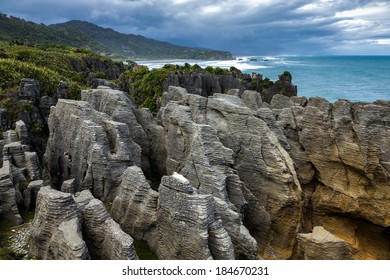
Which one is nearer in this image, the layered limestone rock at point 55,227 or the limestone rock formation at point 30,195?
the layered limestone rock at point 55,227

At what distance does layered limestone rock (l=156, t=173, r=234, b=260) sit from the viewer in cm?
1335

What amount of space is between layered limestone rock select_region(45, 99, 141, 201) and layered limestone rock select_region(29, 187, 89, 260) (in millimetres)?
5021

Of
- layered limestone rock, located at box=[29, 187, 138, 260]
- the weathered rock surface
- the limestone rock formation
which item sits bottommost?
the limestone rock formation

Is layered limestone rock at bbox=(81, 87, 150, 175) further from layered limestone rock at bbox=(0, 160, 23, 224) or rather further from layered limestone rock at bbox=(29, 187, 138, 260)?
layered limestone rock at bbox=(29, 187, 138, 260)

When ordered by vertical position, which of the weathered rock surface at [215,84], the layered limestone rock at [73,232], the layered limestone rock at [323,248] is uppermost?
the weathered rock surface at [215,84]

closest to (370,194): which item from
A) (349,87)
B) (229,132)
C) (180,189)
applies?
(229,132)

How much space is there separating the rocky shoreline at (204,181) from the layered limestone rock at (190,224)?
5cm

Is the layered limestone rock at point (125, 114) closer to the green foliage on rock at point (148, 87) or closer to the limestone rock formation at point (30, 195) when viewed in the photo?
the limestone rock formation at point (30, 195)

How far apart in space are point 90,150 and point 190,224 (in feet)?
30.8

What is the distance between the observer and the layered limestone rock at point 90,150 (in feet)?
63.8

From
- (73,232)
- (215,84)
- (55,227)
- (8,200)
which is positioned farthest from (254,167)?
(215,84)

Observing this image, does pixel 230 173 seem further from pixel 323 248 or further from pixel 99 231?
pixel 99 231

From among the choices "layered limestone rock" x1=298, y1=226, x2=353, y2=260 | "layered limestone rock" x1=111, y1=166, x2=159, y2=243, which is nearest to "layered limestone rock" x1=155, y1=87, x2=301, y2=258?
"layered limestone rock" x1=298, y1=226, x2=353, y2=260

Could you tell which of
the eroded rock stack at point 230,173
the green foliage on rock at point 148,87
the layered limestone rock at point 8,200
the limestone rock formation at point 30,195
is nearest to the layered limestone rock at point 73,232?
the eroded rock stack at point 230,173
